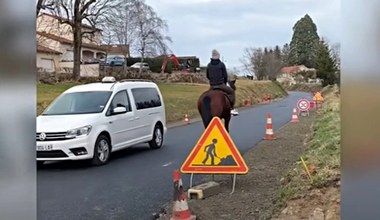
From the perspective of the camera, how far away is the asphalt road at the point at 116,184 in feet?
16.4

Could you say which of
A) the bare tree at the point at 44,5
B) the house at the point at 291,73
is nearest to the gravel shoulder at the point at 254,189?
the house at the point at 291,73

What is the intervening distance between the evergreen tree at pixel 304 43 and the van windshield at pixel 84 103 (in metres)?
3.41

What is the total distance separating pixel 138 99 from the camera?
845cm

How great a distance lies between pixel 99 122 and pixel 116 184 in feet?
5.05

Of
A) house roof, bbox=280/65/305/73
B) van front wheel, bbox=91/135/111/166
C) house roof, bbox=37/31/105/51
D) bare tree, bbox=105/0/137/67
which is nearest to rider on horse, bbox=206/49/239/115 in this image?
house roof, bbox=280/65/305/73

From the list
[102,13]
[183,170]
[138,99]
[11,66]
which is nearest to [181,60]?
[102,13]

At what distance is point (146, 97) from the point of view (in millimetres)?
8609

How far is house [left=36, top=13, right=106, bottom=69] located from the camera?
3.73m

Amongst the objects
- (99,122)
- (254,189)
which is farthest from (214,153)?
(99,122)

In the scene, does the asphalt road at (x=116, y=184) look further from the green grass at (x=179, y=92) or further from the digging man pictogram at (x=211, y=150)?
the digging man pictogram at (x=211, y=150)

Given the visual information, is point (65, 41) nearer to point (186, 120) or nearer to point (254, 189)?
point (254, 189)

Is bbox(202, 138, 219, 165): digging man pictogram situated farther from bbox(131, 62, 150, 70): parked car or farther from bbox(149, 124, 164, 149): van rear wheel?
bbox(149, 124, 164, 149): van rear wheel

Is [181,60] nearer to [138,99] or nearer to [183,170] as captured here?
[183,170]

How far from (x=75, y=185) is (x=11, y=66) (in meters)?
4.13
